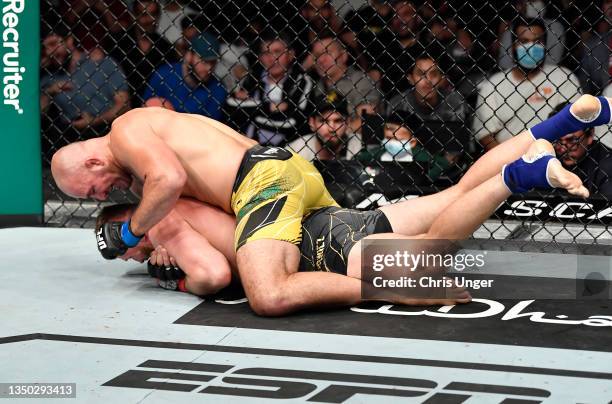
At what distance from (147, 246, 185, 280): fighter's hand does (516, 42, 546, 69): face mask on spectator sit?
1932mm

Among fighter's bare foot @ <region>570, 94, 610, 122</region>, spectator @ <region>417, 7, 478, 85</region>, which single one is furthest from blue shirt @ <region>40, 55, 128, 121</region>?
fighter's bare foot @ <region>570, 94, 610, 122</region>

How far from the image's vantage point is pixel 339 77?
15.0 feet

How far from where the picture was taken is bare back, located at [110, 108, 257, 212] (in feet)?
10.2

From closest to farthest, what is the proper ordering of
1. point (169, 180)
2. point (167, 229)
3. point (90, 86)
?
point (169, 180) → point (167, 229) → point (90, 86)

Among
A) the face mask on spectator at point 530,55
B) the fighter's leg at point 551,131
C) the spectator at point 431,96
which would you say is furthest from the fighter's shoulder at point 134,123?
the face mask on spectator at point 530,55

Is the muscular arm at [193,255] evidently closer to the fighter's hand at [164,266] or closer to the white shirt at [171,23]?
the fighter's hand at [164,266]

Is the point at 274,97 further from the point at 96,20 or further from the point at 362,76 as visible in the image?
the point at 96,20

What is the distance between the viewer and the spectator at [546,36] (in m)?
4.32

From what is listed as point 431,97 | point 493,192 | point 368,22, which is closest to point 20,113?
point 368,22

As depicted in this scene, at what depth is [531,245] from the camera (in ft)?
12.6

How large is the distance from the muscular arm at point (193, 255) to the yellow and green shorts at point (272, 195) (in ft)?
0.31

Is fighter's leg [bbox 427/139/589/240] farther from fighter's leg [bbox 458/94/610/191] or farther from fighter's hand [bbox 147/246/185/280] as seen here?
fighter's hand [bbox 147/246/185/280]

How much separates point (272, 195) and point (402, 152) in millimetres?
1343

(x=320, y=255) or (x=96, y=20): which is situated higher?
(x=96, y=20)
